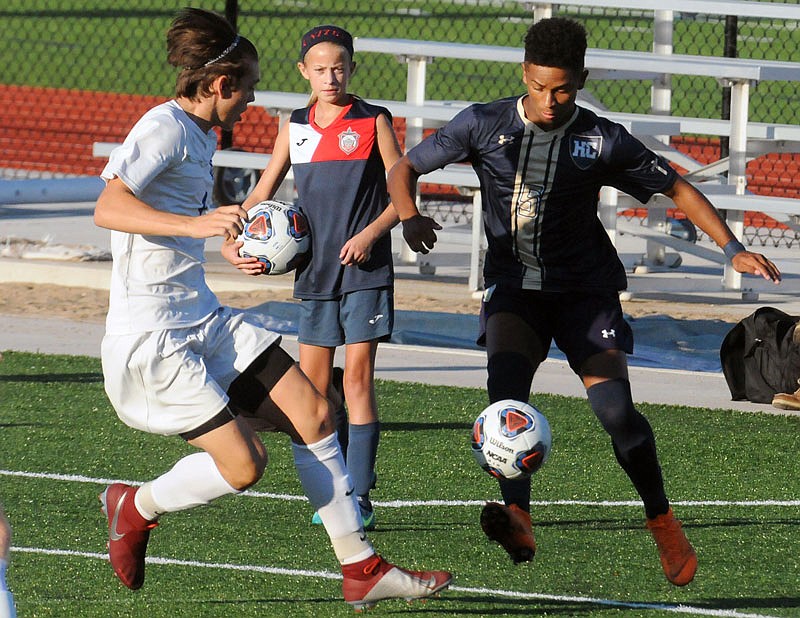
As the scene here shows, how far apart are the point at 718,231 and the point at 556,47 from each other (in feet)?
2.69

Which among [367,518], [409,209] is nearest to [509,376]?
[409,209]

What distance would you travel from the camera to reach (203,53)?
15.6ft

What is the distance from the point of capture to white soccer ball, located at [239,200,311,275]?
5.31m

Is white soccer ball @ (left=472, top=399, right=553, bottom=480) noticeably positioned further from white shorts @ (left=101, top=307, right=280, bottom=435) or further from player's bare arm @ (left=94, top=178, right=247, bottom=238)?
player's bare arm @ (left=94, top=178, right=247, bottom=238)

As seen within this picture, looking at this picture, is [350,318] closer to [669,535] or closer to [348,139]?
[348,139]

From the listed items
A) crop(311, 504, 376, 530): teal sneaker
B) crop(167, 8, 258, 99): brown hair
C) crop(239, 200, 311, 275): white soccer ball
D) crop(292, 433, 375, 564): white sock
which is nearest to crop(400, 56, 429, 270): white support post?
crop(311, 504, 376, 530): teal sneaker

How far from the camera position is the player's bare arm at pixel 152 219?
433 cm

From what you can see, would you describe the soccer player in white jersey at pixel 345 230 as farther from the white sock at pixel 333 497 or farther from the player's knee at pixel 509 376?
the white sock at pixel 333 497

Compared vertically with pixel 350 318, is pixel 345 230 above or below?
above

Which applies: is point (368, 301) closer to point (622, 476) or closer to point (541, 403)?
point (622, 476)

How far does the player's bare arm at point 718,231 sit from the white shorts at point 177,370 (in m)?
1.54

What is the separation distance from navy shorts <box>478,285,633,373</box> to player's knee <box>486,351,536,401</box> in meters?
0.15

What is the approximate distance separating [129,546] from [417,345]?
5.88 meters

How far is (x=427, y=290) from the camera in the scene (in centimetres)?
1313
